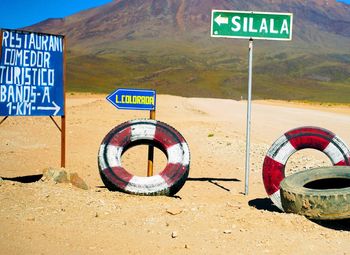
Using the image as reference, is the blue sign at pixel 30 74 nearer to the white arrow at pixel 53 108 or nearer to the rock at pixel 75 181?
the white arrow at pixel 53 108

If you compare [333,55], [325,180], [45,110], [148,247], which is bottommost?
[148,247]

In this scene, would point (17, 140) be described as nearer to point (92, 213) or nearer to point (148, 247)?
point (92, 213)

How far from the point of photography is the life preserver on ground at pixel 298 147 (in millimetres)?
7527

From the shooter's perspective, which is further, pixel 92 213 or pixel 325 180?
pixel 325 180

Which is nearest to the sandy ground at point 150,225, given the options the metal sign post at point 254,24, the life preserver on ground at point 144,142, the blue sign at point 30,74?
the life preserver on ground at point 144,142

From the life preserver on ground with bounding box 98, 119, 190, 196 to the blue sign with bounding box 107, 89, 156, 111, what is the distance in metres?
0.81

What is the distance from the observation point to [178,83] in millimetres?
106562

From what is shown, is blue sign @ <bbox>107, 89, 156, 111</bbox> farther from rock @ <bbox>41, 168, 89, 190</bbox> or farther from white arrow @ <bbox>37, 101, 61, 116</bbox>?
rock @ <bbox>41, 168, 89, 190</bbox>

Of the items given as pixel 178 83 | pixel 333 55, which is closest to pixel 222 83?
pixel 178 83

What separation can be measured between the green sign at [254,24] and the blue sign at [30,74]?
8.63 feet

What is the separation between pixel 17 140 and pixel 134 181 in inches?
311

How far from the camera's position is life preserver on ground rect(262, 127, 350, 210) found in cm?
753

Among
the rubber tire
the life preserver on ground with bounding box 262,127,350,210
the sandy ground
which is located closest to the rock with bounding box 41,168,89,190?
the sandy ground

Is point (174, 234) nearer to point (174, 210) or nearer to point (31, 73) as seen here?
point (174, 210)
